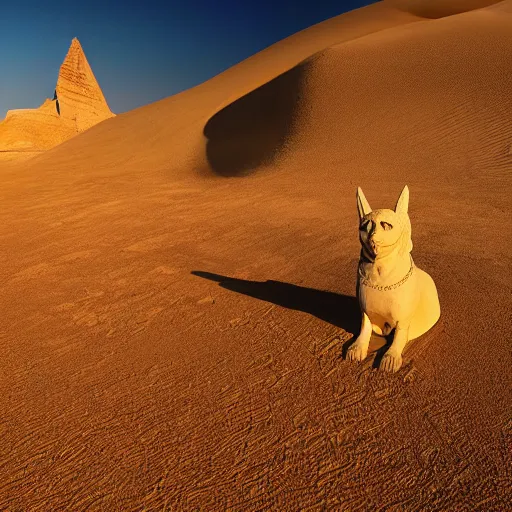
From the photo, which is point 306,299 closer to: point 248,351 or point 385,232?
point 248,351

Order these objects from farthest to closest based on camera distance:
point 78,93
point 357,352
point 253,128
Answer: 1. point 78,93
2. point 253,128
3. point 357,352

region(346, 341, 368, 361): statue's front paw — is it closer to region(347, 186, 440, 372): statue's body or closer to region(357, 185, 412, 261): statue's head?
region(347, 186, 440, 372): statue's body

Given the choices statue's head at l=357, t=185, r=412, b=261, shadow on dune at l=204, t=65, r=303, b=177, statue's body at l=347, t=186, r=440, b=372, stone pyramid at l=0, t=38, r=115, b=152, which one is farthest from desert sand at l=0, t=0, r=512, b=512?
stone pyramid at l=0, t=38, r=115, b=152

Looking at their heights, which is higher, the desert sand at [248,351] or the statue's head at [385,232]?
the statue's head at [385,232]

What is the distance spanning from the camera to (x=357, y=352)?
415 centimetres

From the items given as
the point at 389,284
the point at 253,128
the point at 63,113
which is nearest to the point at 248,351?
the point at 389,284

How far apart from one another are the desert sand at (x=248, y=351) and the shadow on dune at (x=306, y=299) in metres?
0.04

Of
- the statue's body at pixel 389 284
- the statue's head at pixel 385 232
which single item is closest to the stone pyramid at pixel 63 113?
the statue's body at pixel 389 284

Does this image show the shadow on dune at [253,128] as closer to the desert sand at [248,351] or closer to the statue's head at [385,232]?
the desert sand at [248,351]

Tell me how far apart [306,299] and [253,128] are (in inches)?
683

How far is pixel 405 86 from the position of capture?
62.8 ft

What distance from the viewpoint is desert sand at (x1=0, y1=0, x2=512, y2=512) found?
2914mm

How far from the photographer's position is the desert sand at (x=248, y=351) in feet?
9.56

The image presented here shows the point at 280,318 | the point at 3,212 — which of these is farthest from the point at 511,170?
the point at 3,212
